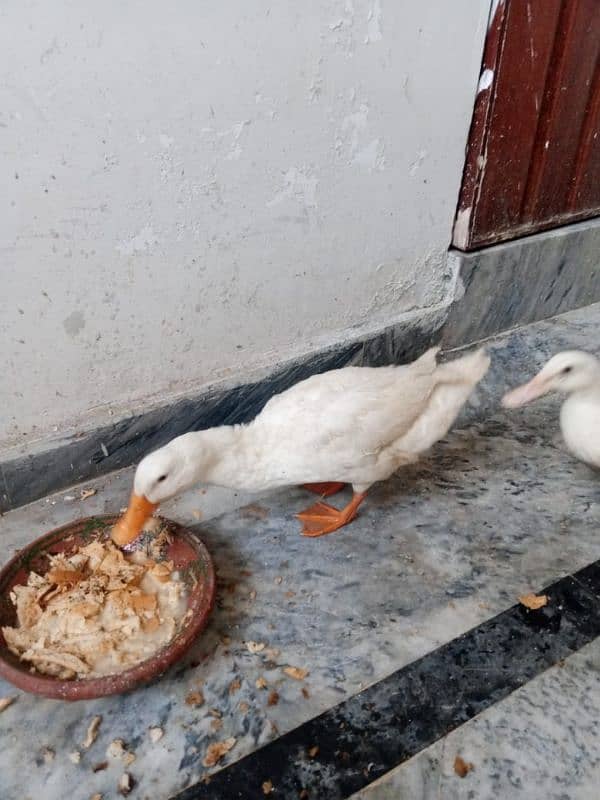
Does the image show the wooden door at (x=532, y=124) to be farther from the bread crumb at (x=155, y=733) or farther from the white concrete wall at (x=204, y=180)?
the bread crumb at (x=155, y=733)

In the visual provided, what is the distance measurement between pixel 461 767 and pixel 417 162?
1933mm

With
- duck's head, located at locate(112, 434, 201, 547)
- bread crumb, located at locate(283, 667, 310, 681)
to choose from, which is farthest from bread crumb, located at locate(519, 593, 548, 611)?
duck's head, located at locate(112, 434, 201, 547)

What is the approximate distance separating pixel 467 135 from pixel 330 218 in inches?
26.9

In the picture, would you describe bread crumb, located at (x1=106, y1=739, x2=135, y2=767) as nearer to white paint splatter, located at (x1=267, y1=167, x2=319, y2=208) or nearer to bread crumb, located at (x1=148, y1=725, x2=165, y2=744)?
bread crumb, located at (x1=148, y1=725, x2=165, y2=744)

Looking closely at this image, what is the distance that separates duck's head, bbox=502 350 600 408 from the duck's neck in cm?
86

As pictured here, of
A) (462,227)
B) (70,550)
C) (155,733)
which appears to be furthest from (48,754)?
(462,227)

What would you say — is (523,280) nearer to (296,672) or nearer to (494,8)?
(494,8)

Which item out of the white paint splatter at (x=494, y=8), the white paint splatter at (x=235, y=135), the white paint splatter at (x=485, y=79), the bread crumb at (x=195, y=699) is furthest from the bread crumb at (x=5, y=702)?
the white paint splatter at (x=494, y=8)

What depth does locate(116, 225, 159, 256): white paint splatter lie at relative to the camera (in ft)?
6.13

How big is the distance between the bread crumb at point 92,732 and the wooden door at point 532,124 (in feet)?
7.04

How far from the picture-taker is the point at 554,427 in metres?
2.52

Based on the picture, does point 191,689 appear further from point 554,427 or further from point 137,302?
point 554,427

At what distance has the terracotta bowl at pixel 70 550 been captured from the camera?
1.38 m

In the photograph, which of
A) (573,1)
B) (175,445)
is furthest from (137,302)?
(573,1)
